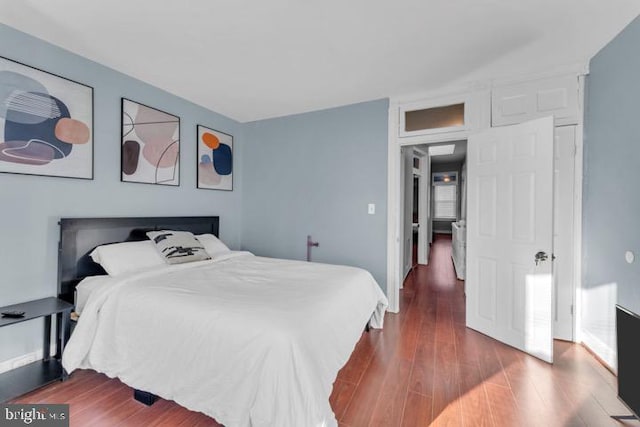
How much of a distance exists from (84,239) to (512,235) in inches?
154

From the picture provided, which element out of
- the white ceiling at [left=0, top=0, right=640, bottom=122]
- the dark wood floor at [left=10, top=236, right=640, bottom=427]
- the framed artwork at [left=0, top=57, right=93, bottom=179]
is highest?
the white ceiling at [left=0, top=0, right=640, bottom=122]

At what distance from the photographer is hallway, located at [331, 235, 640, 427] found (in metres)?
1.68

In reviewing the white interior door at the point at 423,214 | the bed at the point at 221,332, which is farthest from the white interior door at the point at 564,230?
the white interior door at the point at 423,214

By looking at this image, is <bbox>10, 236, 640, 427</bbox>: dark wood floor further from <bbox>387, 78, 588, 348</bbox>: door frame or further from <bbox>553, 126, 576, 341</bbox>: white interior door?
<bbox>387, 78, 588, 348</bbox>: door frame

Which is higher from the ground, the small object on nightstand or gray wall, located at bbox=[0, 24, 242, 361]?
gray wall, located at bbox=[0, 24, 242, 361]

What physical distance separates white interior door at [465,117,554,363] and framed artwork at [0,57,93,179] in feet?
12.4

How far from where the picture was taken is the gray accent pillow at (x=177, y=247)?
265 cm

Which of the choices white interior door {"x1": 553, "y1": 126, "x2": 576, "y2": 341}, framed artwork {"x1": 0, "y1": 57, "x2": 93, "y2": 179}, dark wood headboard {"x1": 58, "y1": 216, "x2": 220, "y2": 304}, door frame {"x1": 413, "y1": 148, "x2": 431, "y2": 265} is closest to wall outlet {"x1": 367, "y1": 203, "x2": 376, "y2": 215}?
white interior door {"x1": 553, "y1": 126, "x2": 576, "y2": 341}

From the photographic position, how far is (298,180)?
394 centimetres

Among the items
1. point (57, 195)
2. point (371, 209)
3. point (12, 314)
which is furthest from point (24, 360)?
point (371, 209)

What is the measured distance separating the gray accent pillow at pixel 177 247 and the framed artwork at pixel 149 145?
2.24ft

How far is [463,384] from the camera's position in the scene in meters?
1.98

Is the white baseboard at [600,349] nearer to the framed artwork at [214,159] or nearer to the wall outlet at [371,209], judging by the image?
the wall outlet at [371,209]

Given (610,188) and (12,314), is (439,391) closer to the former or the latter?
(610,188)
